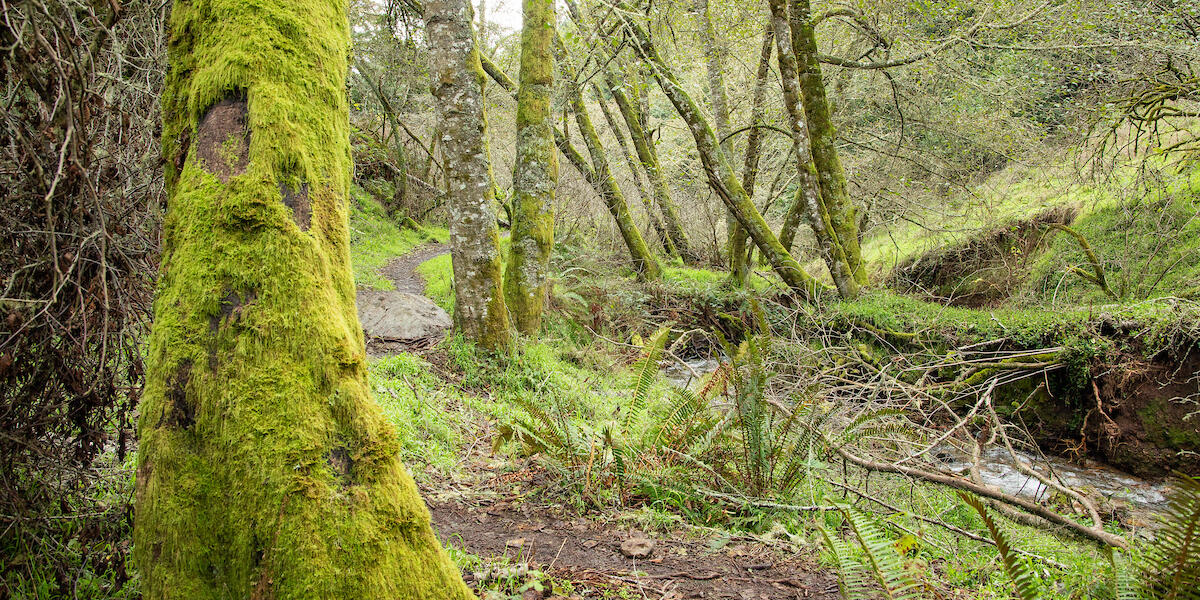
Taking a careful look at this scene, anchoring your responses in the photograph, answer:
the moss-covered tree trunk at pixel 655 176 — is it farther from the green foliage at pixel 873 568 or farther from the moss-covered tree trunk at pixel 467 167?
the green foliage at pixel 873 568

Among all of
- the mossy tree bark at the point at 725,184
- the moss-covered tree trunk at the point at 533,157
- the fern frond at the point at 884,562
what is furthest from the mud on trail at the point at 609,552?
the mossy tree bark at the point at 725,184

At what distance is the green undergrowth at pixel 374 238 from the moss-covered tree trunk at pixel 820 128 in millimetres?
7781

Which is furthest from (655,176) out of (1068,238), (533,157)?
(1068,238)

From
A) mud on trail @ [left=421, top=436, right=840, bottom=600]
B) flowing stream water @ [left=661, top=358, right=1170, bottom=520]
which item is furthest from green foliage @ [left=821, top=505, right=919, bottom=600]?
flowing stream water @ [left=661, top=358, right=1170, bottom=520]

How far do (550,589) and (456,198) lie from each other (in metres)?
4.85

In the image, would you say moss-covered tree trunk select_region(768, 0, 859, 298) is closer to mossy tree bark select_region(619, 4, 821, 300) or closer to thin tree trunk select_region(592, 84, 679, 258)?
mossy tree bark select_region(619, 4, 821, 300)

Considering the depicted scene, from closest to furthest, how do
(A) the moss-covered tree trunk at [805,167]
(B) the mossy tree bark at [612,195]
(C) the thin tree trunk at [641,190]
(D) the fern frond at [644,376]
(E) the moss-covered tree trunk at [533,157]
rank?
(D) the fern frond at [644,376] → (E) the moss-covered tree trunk at [533,157] → (A) the moss-covered tree trunk at [805,167] → (B) the mossy tree bark at [612,195] → (C) the thin tree trunk at [641,190]

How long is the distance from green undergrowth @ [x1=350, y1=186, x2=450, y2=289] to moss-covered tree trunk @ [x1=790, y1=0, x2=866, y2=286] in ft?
25.5

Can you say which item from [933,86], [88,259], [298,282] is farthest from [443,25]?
[933,86]

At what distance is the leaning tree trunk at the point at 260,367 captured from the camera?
1812mm

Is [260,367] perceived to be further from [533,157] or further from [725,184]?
[725,184]

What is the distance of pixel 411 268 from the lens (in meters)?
15.2

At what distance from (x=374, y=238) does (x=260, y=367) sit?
16.2m

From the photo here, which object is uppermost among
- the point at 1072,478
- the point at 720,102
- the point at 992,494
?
the point at 720,102
